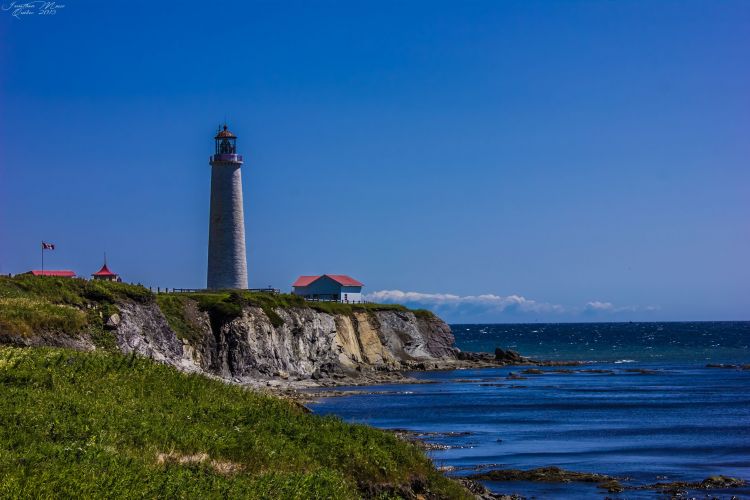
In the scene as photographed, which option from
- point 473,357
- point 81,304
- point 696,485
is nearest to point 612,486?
point 696,485

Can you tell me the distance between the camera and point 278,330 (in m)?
71.8

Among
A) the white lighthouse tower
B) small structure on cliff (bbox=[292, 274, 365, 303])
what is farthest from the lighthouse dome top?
small structure on cliff (bbox=[292, 274, 365, 303])

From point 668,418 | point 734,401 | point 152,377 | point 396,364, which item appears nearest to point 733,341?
point 396,364

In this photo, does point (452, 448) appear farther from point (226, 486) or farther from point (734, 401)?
point (734, 401)

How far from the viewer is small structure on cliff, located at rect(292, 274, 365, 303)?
103 m

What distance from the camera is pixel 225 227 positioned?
242 feet

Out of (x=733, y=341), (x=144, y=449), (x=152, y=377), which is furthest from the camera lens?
(x=733, y=341)

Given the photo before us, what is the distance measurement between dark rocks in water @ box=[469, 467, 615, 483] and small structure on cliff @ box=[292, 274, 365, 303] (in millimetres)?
71922

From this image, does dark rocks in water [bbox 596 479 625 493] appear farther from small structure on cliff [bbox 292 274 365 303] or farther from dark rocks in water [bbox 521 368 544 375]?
small structure on cliff [bbox 292 274 365 303]

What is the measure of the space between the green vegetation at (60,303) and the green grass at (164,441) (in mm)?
10601

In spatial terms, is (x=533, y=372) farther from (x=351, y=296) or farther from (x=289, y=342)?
(x=289, y=342)

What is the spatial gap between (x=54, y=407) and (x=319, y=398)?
41.2m

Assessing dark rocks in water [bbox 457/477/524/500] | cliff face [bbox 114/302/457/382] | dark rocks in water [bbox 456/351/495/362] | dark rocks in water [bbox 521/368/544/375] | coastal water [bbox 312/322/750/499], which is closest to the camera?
dark rocks in water [bbox 457/477/524/500]

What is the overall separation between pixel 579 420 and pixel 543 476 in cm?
1908
